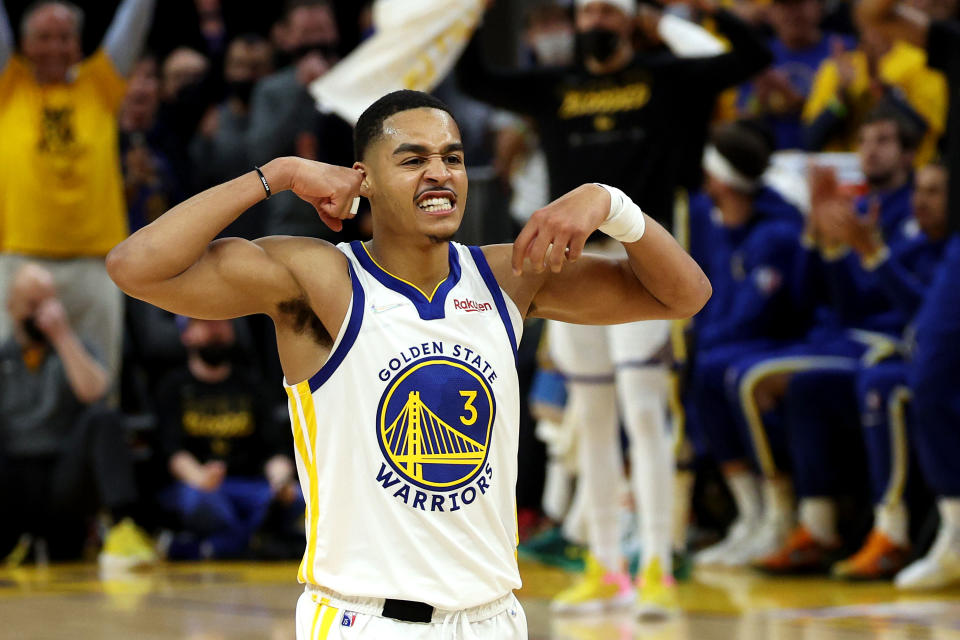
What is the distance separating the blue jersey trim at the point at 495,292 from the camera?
314cm

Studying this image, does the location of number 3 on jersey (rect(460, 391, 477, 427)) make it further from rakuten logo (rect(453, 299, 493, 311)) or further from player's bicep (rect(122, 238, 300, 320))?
player's bicep (rect(122, 238, 300, 320))

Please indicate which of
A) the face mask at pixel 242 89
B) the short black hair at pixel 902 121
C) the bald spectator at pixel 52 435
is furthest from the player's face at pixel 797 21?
the bald spectator at pixel 52 435

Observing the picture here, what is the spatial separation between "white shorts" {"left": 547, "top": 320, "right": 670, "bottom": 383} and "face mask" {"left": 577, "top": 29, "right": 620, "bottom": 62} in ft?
4.07

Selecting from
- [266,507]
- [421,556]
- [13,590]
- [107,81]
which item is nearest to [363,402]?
[421,556]

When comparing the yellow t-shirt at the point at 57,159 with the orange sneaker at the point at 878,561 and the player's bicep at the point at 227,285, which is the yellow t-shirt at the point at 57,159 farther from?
the player's bicep at the point at 227,285

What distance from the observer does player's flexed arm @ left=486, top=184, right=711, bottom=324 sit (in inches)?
122

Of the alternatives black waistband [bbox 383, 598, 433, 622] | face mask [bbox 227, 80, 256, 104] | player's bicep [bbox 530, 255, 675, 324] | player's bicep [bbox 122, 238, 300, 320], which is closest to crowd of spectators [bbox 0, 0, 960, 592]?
face mask [bbox 227, 80, 256, 104]

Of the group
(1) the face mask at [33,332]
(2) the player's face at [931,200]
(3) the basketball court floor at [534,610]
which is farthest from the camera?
(1) the face mask at [33,332]

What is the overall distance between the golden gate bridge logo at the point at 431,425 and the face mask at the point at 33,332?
6064 millimetres

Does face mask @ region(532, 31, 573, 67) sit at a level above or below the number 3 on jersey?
above

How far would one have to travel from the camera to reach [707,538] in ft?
29.0

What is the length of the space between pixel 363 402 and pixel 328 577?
1.28 ft

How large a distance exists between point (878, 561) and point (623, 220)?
4.29 meters

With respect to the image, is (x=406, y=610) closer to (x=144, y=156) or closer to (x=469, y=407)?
(x=469, y=407)
